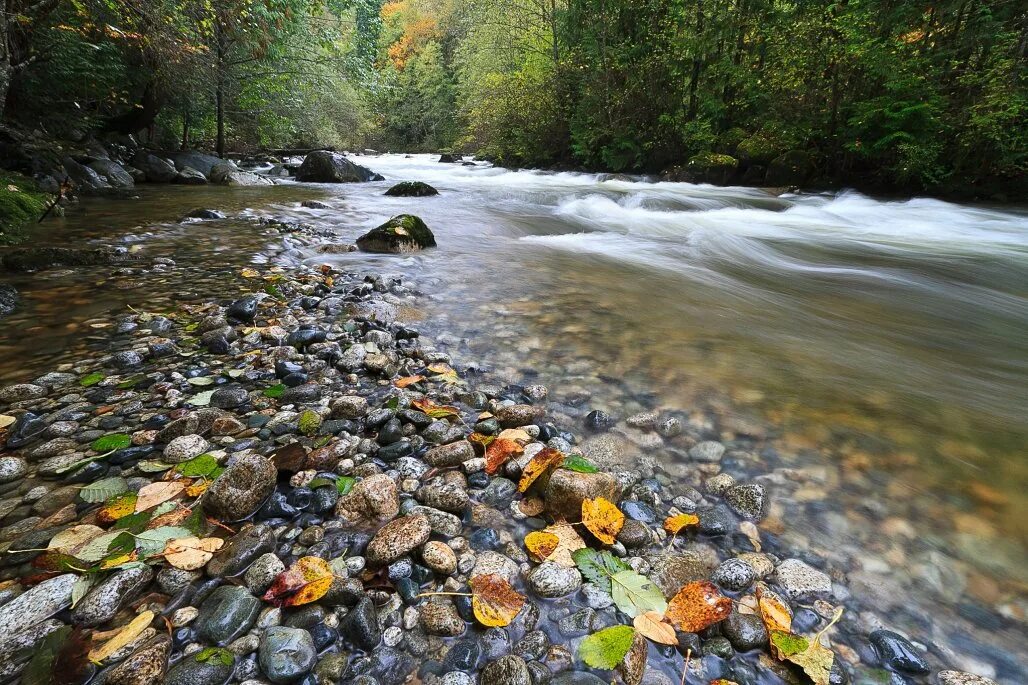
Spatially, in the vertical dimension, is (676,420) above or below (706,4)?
below

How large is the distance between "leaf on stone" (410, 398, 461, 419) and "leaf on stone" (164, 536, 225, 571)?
3.37 ft

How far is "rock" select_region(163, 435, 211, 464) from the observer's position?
1.89 m

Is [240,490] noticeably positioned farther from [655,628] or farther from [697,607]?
[697,607]

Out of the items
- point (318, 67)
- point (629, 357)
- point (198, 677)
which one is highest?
point (318, 67)

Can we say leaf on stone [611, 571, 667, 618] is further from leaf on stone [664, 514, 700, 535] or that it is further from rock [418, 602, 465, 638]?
rock [418, 602, 465, 638]

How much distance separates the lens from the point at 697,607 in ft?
4.55

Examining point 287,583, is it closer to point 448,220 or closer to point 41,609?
point 41,609

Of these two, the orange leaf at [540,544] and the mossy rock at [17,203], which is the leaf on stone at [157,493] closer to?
the orange leaf at [540,544]

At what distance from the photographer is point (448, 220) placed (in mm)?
8734

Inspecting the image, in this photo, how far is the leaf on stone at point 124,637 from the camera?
1142 mm

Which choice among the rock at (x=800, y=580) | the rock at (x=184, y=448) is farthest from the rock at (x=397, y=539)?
the rock at (x=800, y=580)

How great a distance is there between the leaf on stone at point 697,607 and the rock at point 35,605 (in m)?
1.67

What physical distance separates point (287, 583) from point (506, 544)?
683mm

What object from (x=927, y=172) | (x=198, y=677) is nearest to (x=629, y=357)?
(x=198, y=677)
